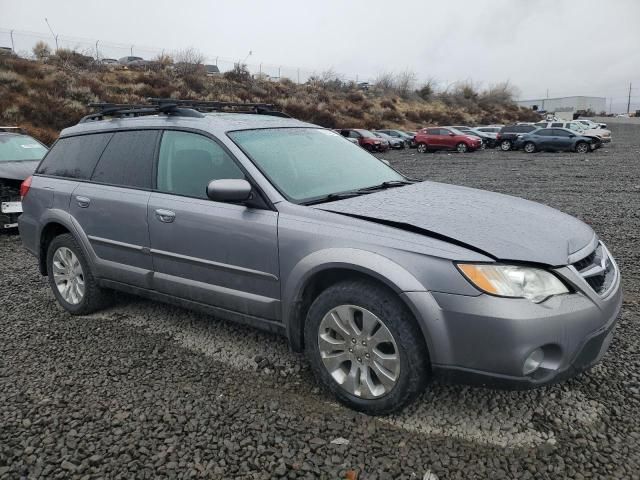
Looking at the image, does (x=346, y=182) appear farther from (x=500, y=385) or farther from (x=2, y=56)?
(x=2, y=56)

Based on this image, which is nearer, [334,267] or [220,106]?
[334,267]

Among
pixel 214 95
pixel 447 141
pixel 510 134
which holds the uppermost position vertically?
pixel 214 95

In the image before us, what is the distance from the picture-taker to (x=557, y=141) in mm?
25000

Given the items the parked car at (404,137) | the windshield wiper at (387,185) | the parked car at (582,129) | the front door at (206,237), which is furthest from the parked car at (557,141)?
the front door at (206,237)

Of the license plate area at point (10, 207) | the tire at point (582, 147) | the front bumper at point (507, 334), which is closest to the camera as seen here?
the front bumper at point (507, 334)

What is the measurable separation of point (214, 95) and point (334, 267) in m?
34.8

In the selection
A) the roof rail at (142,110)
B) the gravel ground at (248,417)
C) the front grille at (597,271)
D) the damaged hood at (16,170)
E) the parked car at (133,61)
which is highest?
the parked car at (133,61)

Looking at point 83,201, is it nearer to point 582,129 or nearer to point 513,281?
point 513,281

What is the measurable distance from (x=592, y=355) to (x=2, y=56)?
34.0 metres

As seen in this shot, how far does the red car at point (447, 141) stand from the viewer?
28.0m

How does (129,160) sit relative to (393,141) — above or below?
above

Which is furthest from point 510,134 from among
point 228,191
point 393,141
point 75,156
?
point 228,191

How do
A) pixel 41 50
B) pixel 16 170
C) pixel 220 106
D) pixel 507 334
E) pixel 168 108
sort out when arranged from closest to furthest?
pixel 507 334 → pixel 168 108 → pixel 220 106 → pixel 16 170 → pixel 41 50

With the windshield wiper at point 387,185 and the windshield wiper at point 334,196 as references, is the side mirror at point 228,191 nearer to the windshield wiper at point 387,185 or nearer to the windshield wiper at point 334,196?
the windshield wiper at point 334,196
